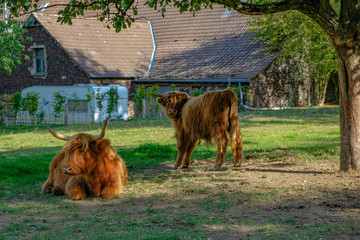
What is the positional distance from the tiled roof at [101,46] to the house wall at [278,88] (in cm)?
711

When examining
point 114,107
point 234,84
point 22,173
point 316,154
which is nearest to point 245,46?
point 234,84

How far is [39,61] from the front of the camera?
3291 cm

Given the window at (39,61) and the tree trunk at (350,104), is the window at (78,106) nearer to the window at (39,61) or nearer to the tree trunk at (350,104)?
the window at (39,61)

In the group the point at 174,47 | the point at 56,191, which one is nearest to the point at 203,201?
the point at 56,191

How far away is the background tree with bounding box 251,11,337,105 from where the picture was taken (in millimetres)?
27656

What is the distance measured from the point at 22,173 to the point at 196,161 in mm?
3511

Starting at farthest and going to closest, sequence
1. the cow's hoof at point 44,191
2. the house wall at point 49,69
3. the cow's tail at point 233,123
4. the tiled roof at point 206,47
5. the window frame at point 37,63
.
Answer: the window frame at point 37,63, the house wall at point 49,69, the tiled roof at point 206,47, the cow's tail at point 233,123, the cow's hoof at point 44,191

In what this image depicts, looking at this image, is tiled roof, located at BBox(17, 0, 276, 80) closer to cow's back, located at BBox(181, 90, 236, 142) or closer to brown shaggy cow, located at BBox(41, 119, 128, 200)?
cow's back, located at BBox(181, 90, 236, 142)

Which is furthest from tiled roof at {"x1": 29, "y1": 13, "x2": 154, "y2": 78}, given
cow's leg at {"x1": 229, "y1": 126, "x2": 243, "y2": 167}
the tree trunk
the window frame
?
the tree trunk

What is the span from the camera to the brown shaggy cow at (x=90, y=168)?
735cm

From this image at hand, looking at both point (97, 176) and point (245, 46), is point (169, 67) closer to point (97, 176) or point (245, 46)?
point (245, 46)

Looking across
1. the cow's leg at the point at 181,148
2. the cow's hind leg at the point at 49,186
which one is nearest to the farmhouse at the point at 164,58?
the cow's leg at the point at 181,148

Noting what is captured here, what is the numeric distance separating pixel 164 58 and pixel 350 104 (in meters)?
25.1

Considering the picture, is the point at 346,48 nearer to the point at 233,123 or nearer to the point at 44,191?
the point at 233,123
